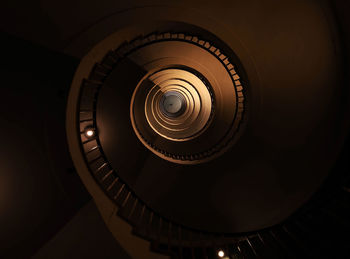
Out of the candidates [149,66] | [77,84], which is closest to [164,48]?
[149,66]

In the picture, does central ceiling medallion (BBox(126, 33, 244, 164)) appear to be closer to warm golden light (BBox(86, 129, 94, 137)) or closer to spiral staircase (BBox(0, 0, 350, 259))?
spiral staircase (BBox(0, 0, 350, 259))

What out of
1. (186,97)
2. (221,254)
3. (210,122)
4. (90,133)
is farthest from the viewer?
(186,97)

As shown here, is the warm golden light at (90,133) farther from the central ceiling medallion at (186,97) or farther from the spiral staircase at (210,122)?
the central ceiling medallion at (186,97)

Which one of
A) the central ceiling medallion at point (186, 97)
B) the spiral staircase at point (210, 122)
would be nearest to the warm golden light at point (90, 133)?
the spiral staircase at point (210, 122)

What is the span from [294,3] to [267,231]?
4729 mm

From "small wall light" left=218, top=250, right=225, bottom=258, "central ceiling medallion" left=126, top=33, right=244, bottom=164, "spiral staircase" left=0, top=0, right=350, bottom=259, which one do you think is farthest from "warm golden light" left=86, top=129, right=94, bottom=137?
"small wall light" left=218, top=250, right=225, bottom=258

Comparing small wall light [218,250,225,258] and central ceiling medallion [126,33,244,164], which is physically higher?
central ceiling medallion [126,33,244,164]

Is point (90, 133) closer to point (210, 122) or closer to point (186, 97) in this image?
point (210, 122)

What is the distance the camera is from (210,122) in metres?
6.69

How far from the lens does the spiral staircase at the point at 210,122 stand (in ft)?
11.3

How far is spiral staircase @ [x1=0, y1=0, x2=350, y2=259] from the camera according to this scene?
3453 mm

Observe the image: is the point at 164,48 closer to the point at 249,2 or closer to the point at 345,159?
the point at 249,2

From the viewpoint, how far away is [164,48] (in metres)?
5.24

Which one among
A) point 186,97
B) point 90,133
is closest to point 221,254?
point 90,133
